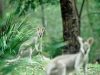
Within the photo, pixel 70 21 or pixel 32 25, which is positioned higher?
pixel 70 21

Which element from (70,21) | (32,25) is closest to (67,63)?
(70,21)

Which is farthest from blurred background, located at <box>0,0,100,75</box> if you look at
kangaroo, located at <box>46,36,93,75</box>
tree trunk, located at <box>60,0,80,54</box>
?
tree trunk, located at <box>60,0,80,54</box>

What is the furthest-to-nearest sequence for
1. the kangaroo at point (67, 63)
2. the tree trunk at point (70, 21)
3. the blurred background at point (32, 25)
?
the tree trunk at point (70, 21), the kangaroo at point (67, 63), the blurred background at point (32, 25)

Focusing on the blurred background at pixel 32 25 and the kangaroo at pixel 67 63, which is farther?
the kangaroo at pixel 67 63

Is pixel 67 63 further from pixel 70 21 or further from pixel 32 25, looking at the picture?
pixel 32 25

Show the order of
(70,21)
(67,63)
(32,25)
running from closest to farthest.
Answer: (67,63) → (70,21) → (32,25)

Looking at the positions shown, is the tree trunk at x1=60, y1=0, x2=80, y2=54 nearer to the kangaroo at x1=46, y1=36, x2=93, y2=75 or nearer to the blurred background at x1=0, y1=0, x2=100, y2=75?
the blurred background at x1=0, y1=0, x2=100, y2=75

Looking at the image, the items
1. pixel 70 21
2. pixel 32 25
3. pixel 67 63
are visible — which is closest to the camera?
pixel 67 63

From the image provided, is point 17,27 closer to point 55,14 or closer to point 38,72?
point 38,72

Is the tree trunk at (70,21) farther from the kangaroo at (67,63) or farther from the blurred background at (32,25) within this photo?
the kangaroo at (67,63)

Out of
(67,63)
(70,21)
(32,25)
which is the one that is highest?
(70,21)

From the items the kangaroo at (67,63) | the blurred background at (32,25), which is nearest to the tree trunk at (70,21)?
the blurred background at (32,25)

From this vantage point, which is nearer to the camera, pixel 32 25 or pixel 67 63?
pixel 67 63

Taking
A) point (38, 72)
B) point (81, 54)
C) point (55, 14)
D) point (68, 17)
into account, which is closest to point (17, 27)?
point (38, 72)
